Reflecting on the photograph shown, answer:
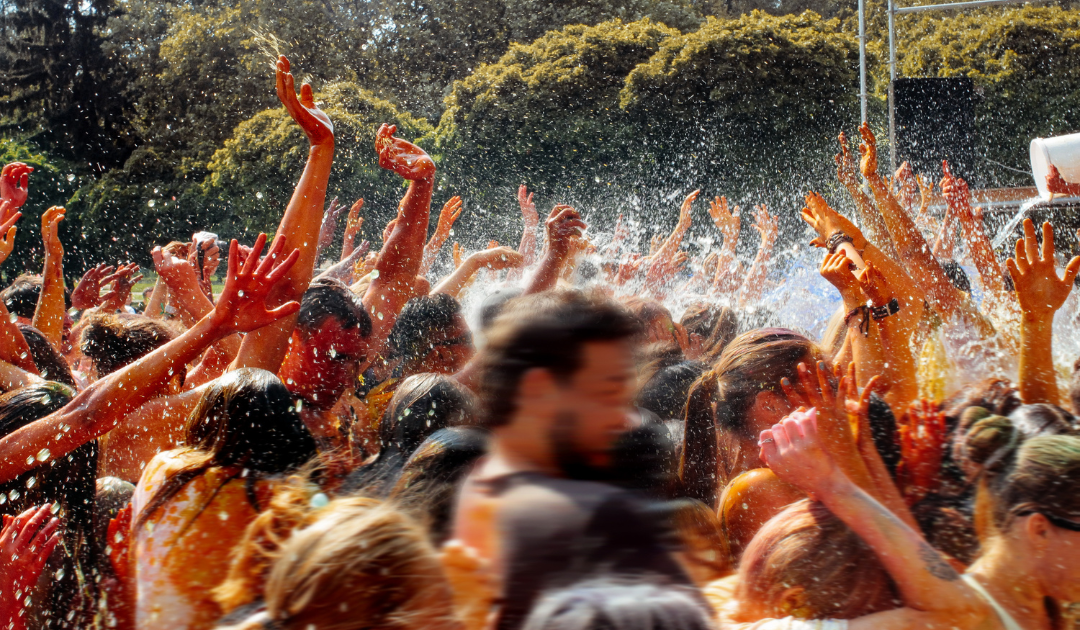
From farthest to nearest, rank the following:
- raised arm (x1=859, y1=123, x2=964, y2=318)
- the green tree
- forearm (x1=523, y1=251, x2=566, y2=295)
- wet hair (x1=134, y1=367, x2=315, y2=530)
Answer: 1. the green tree
2. forearm (x1=523, y1=251, x2=566, y2=295)
3. raised arm (x1=859, y1=123, x2=964, y2=318)
4. wet hair (x1=134, y1=367, x2=315, y2=530)

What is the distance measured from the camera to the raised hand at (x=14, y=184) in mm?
3248

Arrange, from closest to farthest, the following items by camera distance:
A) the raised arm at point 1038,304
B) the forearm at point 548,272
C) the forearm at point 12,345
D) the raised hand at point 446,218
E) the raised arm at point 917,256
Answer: the raised arm at point 1038,304 < the forearm at point 12,345 < the raised arm at point 917,256 < the forearm at point 548,272 < the raised hand at point 446,218

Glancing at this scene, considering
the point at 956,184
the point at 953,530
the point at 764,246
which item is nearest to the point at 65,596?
the point at 953,530

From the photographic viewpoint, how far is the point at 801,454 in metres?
1.62

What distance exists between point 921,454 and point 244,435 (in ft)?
4.79

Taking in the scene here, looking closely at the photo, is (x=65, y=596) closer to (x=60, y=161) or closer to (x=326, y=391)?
(x=326, y=391)

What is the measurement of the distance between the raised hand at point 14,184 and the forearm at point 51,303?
0.52 meters

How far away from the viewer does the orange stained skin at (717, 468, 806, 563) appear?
79.0 inches

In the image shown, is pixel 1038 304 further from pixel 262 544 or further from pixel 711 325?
pixel 262 544

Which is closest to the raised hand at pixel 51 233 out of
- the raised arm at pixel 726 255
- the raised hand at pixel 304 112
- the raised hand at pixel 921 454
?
the raised hand at pixel 304 112

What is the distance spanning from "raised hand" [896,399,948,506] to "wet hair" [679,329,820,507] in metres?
0.35

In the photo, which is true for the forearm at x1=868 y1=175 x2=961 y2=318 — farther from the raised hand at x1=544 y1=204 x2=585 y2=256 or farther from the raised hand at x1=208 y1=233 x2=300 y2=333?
the raised hand at x1=208 y1=233 x2=300 y2=333

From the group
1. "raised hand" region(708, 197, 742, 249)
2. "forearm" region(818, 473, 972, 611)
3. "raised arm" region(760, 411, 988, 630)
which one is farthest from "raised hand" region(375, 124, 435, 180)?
"raised hand" region(708, 197, 742, 249)

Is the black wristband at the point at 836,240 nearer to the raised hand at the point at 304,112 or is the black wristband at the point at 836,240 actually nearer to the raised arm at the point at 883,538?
the raised arm at the point at 883,538
